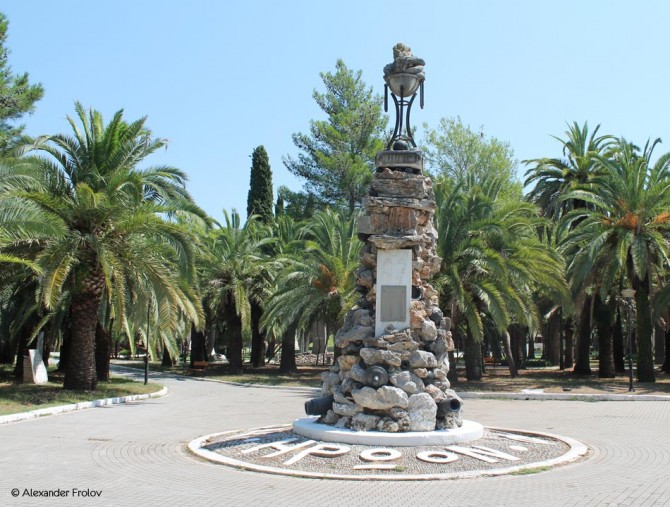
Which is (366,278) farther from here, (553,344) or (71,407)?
(553,344)

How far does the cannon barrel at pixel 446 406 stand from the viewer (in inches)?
489

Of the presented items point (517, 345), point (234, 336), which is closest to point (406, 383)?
point (234, 336)

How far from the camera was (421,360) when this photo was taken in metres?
12.6

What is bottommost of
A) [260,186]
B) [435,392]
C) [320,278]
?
[435,392]

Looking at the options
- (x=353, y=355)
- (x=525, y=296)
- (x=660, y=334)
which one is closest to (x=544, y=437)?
(x=353, y=355)

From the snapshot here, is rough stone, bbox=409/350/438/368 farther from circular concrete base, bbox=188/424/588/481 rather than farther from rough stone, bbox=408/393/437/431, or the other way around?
circular concrete base, bbox=188/424/588/481

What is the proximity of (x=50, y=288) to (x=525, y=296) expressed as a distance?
17.3 meters

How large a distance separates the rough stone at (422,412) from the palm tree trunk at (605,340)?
2145 cm

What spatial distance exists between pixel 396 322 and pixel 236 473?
4.19 m

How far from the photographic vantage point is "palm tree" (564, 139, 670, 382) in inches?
1017

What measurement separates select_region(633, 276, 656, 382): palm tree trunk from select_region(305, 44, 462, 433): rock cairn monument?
55.2 feet

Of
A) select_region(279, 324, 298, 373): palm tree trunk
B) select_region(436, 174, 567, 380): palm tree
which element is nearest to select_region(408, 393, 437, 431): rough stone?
select_region(436, 174, 567, 380): palm tree

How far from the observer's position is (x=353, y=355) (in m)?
13.1

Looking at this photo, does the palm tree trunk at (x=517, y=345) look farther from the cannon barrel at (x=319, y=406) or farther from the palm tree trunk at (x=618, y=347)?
the cannon barrel at (x=319, y=406)
